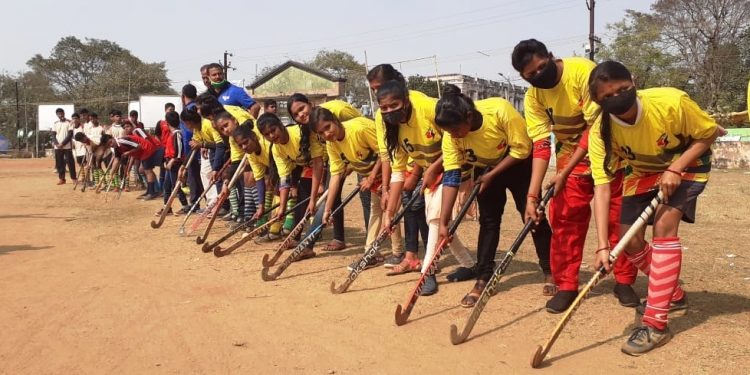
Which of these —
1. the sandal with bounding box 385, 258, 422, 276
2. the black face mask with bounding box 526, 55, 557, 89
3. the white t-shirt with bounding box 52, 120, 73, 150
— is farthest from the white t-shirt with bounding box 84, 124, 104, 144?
the black face mask with bounding box 526, 55, 557, 89

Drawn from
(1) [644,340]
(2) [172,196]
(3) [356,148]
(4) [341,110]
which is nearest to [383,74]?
(3) [356,148]

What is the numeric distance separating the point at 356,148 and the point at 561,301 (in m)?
2.54

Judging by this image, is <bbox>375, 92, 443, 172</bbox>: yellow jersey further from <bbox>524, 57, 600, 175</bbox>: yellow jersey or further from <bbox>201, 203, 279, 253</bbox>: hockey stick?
<bbox>201, 203, 279, 253</bbox>: hockey stick

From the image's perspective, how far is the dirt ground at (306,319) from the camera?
3.49 meters

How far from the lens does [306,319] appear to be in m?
4.36

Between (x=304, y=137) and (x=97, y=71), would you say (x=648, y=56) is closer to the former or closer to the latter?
(x=304, y=137)

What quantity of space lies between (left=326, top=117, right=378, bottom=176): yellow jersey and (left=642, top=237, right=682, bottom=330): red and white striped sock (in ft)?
10.1

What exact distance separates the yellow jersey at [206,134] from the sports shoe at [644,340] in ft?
22.2

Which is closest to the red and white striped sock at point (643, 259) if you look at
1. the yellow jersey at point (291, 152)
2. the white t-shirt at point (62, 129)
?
the yellow jersey at point (291, 152)

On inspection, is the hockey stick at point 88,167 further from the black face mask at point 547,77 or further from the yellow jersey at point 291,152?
→ the black face mask at point 547,77

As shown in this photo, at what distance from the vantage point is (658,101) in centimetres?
350

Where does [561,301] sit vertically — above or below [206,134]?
below

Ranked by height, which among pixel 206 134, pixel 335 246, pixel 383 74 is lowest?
pixel 335 246

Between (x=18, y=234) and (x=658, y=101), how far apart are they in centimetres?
820
